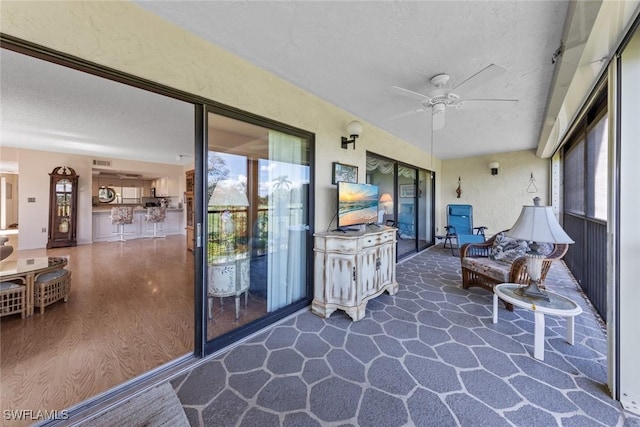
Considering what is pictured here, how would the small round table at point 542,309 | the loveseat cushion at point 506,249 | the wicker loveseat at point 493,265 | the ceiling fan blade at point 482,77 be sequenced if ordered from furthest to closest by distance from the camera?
1. the loveseat cushion at point 506,249
2. the wicker loveseat at point 493,265
3. the small round table at point 542,309
4. the ceiling fan blade at point 482,77

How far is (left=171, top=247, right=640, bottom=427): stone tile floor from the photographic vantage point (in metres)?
1.40

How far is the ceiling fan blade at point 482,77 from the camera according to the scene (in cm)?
175

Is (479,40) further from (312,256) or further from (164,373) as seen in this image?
(164,373)

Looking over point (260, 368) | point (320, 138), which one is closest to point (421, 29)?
point (320, 138)

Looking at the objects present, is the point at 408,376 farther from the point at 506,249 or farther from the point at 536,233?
the point at 506,249

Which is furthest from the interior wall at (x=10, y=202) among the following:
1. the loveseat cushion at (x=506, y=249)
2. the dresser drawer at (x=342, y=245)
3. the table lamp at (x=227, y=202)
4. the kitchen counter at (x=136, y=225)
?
the loveseat cushion at (x=506, y=249)

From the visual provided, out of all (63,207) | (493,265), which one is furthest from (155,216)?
(493,265)

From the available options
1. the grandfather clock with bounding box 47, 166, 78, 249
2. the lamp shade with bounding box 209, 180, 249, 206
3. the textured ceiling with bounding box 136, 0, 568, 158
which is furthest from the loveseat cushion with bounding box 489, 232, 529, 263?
the grandfather clock with bounding box 47, 166, 78, 249

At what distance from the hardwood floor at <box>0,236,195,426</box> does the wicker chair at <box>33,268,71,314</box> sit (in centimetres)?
10

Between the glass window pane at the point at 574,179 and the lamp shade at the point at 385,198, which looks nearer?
the glass window pane at the point at 574,179

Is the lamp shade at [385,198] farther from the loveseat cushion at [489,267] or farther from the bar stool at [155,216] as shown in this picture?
the bar stool at [155,216]

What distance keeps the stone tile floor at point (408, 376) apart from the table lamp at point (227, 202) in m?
1.02

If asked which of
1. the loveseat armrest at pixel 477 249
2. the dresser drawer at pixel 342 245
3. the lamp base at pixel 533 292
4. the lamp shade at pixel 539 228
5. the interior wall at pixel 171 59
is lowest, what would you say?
the lamp base at pixel 533 292

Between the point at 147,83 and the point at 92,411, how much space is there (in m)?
2.13
